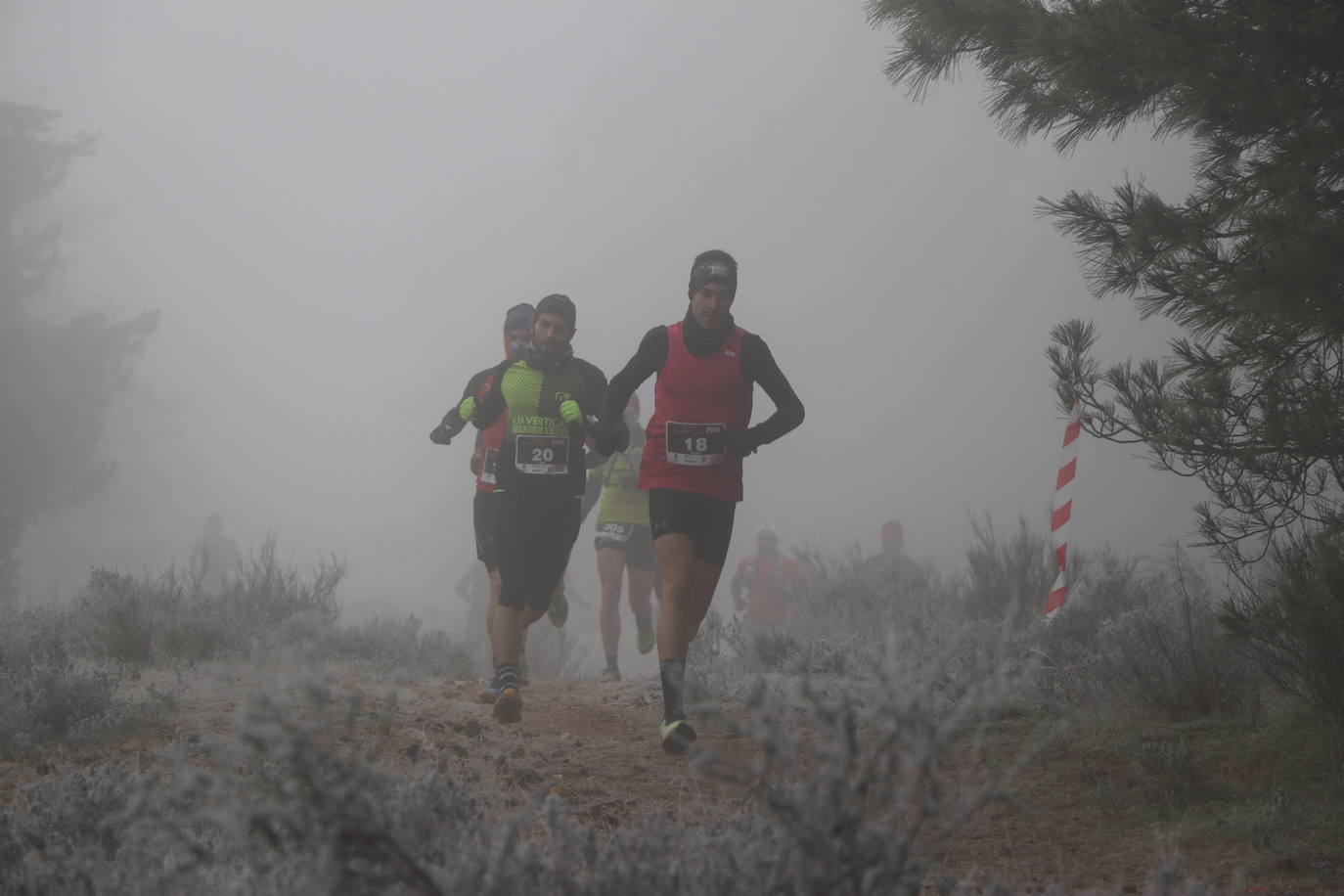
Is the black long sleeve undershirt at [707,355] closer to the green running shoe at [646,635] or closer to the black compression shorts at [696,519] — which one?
the black compression shorts at [696,519]

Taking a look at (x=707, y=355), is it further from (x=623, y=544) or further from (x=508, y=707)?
(x=623, y=544)

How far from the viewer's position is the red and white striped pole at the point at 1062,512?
24.5ft

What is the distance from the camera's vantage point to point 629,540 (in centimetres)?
892

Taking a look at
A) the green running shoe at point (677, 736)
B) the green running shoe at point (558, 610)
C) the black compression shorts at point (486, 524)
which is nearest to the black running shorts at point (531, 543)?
the black compression shorts at point (486, 524)

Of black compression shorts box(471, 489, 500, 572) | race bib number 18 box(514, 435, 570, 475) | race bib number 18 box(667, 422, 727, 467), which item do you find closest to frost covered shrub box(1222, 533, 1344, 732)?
race bib number 18 box(667, 422, 727, 467)

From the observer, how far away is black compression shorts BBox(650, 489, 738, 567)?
499cm

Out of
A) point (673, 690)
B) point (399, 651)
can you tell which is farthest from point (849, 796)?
point (399, 651)

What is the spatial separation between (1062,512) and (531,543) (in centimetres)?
432

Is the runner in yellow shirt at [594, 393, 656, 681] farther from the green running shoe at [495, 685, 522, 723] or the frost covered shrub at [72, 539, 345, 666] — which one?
the green running shoe at [495, 685, 522, 723]

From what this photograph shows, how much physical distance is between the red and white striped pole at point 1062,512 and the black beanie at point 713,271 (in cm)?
316

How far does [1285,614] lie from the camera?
4059 millimetres

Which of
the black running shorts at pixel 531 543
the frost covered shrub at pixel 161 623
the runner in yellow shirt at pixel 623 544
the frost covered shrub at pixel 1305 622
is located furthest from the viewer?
the runner in yellow shirt at pixel 623 544

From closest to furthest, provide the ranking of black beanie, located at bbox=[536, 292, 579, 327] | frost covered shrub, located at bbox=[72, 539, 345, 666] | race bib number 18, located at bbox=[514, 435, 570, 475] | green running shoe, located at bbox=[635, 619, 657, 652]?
race bib number 18, located at bbox=[514, 435, 570, 475]
black beanie, located at bbox=[536, 292, 579, 327]
frost covered shrub, located at bbox=[72, 539, 345, 666]
green running shoe, located at bbox=[635, 619, 657, 652]

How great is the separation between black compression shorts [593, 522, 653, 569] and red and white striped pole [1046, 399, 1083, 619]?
3109 millimetres
